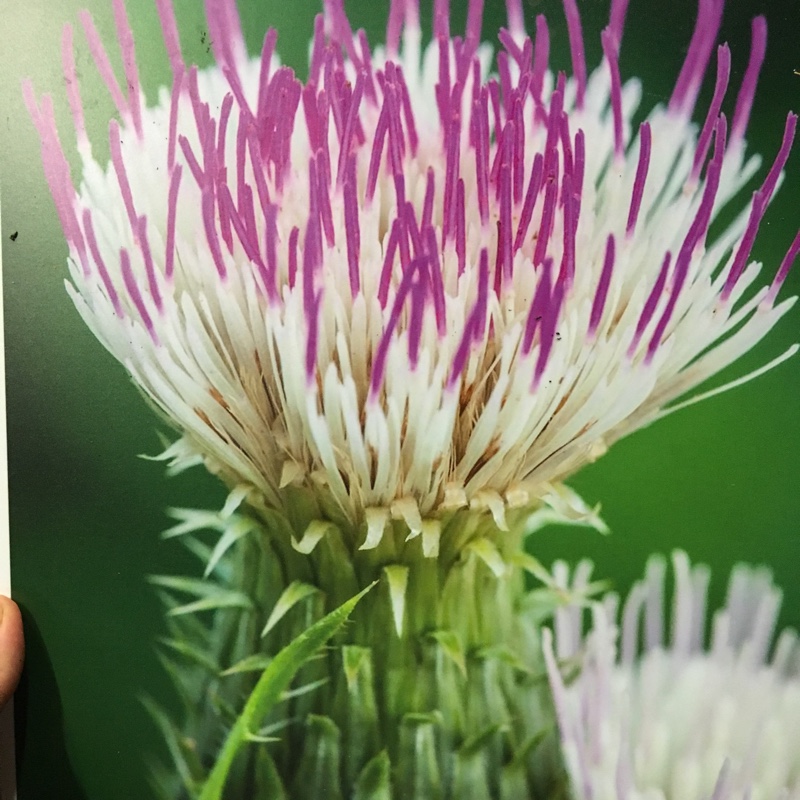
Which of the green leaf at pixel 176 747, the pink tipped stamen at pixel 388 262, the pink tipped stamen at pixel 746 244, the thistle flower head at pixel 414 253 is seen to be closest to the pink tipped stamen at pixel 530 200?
the thistle flower head at pixel 414 253

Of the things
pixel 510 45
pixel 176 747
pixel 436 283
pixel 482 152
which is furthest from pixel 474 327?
pixel 176 747

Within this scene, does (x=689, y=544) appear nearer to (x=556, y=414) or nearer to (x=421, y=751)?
(x=556, y=414)

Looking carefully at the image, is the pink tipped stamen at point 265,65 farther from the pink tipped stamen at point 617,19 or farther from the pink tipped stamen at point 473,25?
the pink tipped stamen at point 617,19

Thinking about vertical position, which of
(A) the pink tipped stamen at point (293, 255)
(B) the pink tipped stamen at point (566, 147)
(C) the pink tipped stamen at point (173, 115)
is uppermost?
(C) the pink tipped stamen at point (173, 115)

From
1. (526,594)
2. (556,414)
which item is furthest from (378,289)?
(526,594)

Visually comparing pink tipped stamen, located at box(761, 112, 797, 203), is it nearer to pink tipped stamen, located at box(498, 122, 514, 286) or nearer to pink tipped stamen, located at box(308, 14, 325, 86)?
pink tipped stamen, located at box(498, 122, 514, 286)

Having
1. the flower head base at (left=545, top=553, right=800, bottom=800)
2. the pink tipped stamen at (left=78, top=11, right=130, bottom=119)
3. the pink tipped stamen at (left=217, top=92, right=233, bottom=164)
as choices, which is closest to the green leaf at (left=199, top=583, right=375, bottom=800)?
the flower head base at (left=545, top=553, right=800, bottom=800)

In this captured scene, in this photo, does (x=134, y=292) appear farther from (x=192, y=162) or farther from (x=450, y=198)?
(x=450, y=198)
